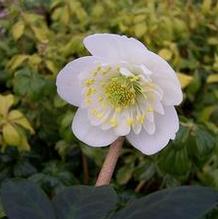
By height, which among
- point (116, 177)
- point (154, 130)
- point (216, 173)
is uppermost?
point (154, 130)

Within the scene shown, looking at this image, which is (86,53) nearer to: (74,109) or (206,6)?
(74,109)

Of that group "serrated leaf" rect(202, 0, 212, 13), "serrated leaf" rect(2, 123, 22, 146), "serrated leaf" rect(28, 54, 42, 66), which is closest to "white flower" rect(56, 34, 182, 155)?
"serrated leaf" rect(2, 123, 22, 146)

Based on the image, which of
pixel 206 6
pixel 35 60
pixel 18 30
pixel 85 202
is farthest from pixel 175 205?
pixel 206 6

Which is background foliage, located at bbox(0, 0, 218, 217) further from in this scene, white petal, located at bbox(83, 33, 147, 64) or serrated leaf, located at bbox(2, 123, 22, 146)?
white petal, located at bbox(83, 33, 147, 64)

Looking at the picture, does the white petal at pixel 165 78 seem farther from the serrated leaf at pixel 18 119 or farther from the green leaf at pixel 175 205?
the serrated leaf at pixel 18 119

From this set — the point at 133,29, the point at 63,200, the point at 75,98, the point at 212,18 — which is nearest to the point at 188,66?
the point at 133,29

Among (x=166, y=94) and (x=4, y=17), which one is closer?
(x=166, y=94)

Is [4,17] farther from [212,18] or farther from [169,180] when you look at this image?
[169,180]
